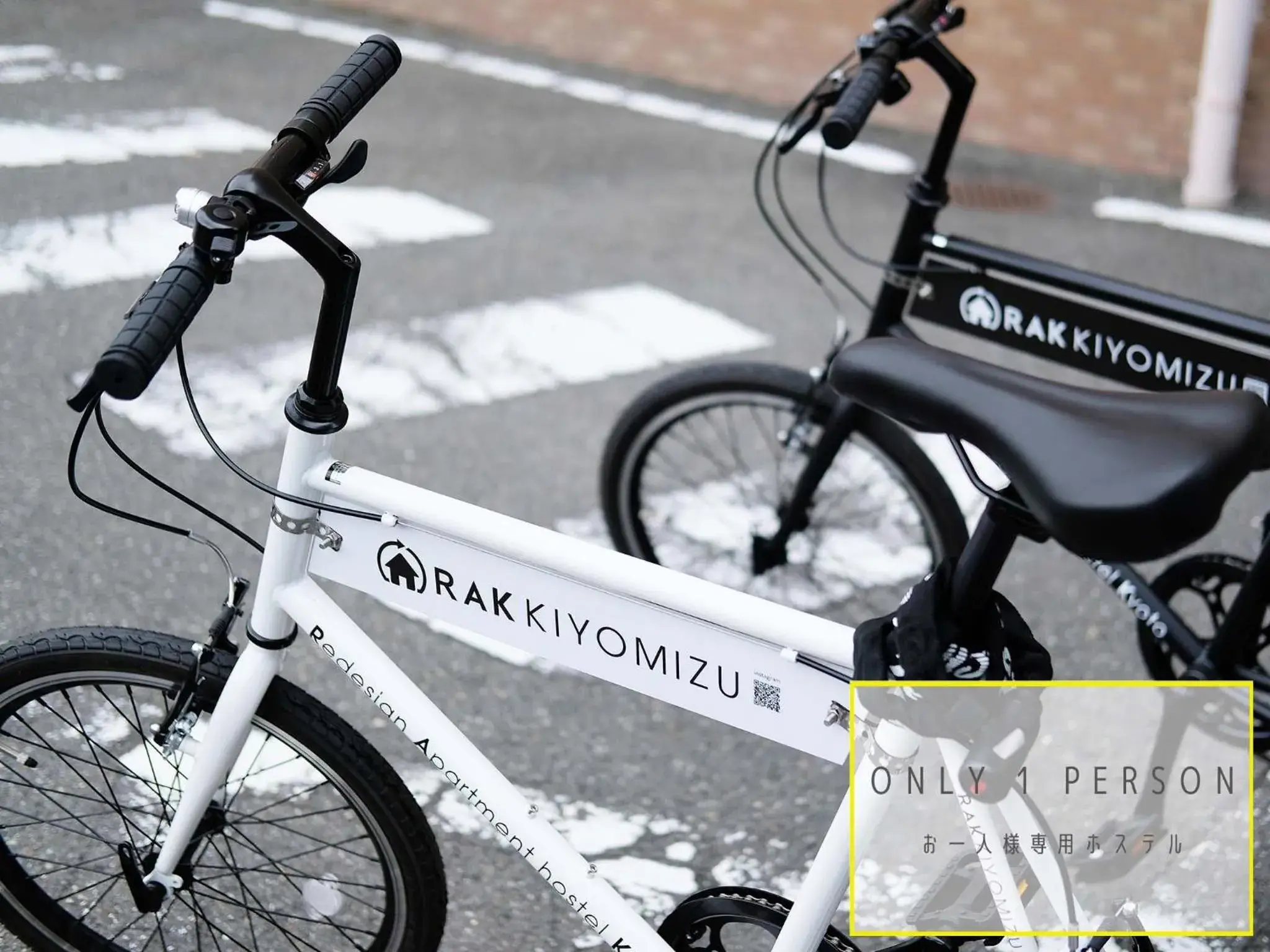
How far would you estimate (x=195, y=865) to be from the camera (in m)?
2.21

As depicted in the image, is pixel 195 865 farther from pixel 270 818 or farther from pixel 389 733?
pixel 389 733

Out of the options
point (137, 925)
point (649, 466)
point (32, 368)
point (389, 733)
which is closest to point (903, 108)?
point (649, 466)

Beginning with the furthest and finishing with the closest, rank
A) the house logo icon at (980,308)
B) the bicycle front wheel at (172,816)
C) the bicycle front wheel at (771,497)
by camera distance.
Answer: the bicycle front wheel at (771,497) → the house logo icon at (980,308) → the bicycle front wheel at (172,816)

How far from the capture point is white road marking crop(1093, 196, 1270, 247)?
6207mm

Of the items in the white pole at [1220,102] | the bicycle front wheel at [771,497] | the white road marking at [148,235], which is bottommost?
the bicycle front wheel at [771,497]

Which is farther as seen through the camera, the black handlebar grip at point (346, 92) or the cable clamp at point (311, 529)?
the cable clamp at point (311, 529)

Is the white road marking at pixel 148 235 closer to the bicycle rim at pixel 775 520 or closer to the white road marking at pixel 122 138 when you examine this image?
the white road marking at pixel 122 138

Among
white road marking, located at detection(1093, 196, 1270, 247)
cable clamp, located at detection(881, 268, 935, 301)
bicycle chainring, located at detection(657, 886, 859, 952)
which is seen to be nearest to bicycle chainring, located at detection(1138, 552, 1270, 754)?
cable clamp, located at detection(881, 268, 935, 301)

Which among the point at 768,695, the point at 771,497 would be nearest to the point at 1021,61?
the point at 771,497

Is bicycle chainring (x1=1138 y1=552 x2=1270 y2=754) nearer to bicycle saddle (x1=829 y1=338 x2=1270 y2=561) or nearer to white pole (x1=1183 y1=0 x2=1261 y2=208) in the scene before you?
bicycle saddle (x1=829 y1=338 x2=1270 y2=561)

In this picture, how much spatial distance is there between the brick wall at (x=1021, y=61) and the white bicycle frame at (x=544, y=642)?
18.9 feet

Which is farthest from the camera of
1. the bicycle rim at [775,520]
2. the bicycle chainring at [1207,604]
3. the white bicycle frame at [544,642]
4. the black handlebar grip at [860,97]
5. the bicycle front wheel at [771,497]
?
the bicycle rim at [775,520]

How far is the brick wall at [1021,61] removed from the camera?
6.61 metres

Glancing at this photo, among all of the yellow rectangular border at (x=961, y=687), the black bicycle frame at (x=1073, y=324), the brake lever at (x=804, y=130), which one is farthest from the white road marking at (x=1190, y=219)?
the yellow rectangular border at (x=961, y=687)
